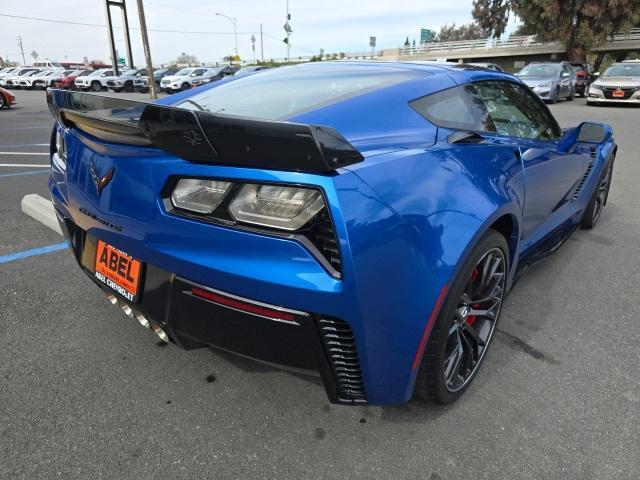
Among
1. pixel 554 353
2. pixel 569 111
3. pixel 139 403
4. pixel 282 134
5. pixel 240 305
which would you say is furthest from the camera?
pixel 569 111

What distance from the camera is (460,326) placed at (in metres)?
2.00

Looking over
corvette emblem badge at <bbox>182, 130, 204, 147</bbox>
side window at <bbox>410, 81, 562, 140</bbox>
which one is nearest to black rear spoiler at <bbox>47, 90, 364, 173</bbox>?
corvette emblem badge at <bbox>182, 130, 204, 147</bbox>

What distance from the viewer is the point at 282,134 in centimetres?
135

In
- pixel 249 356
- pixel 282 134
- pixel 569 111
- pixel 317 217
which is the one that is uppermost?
pixel 282 134

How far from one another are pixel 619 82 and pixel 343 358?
18062mm

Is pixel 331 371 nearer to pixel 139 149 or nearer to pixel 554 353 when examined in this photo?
pixel 139 149

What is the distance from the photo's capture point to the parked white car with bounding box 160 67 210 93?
2648 centimetres

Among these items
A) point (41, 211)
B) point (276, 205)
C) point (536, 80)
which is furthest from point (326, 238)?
point (536, 80)

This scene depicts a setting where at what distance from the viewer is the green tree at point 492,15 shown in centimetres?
5562

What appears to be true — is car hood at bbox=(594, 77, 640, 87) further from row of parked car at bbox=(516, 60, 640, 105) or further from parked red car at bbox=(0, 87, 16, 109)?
parked red car at bbox=(0, 87, 16, 109)

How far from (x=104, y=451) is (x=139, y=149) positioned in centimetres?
110

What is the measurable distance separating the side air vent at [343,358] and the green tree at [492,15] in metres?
63.2

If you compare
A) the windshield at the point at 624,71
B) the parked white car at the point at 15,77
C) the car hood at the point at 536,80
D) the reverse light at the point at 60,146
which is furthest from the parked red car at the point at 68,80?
the reverse light at the point at 60,146

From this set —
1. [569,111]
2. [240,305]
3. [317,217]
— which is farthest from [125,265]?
[569,111]
